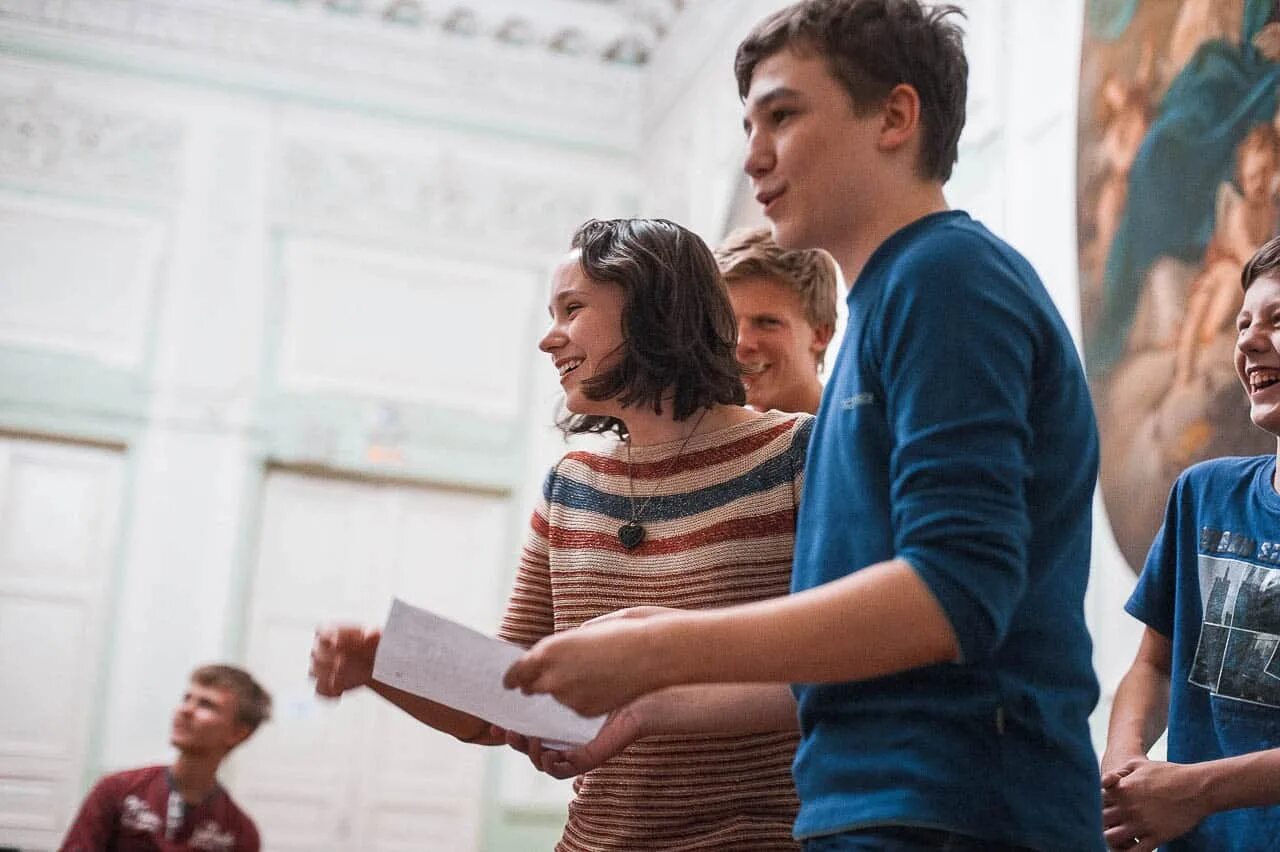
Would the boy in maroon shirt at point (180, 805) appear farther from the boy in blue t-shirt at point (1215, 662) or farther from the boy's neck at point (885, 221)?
the boy's neck at point (885, 221)

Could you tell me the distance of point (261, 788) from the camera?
8211 mm

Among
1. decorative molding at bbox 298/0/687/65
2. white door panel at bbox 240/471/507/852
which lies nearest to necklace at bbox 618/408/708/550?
white door panel at bbox 240/471/507/852

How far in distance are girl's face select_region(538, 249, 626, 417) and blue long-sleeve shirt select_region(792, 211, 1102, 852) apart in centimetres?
69

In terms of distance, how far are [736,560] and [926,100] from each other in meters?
0.66

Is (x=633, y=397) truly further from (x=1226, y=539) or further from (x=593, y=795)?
(x=1226, y=539)

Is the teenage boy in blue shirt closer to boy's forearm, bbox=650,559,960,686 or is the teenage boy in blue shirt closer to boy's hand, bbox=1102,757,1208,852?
boy's forearm, bbox=650,559,960,686

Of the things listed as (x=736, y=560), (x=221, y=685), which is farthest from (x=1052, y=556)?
(x=221, y=685)

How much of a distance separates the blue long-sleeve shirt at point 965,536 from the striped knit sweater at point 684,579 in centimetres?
47

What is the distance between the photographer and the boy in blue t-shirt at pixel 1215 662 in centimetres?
163

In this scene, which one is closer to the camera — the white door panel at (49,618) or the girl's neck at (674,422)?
the girl's neck at (674,422)

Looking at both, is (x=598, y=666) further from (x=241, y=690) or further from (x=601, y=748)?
(x=241, y=690)

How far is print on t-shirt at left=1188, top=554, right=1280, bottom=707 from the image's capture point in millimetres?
1729

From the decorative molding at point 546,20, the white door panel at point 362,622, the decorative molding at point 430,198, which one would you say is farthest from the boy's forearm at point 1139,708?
the decorative molding at point 546,20

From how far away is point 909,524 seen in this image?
1.12 m
